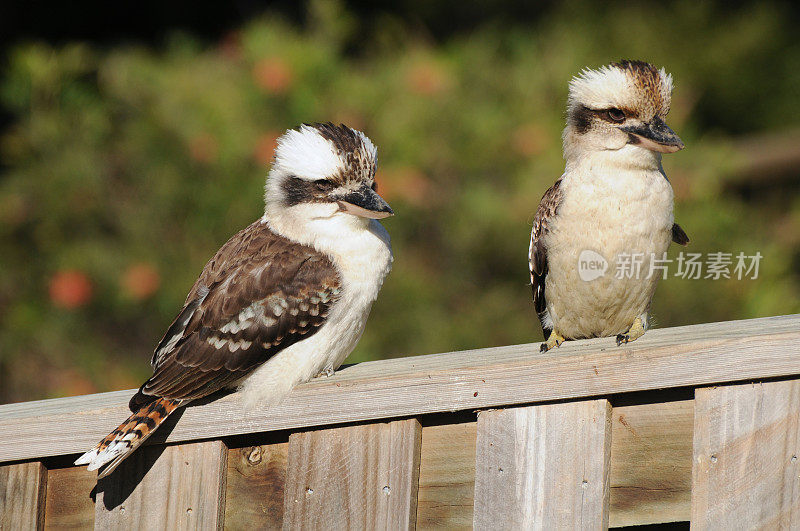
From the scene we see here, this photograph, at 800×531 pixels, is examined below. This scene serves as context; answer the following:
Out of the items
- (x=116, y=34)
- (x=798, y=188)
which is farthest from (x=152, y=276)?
(x=798, y=188)

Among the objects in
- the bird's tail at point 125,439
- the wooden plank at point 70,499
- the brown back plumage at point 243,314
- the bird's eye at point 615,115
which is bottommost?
the wooden plank at point 70,499

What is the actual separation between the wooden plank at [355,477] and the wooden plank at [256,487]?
87 millimetres

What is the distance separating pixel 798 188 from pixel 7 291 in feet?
24.1

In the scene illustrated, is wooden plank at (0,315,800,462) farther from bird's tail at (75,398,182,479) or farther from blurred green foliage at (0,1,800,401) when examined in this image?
blurred green foliage at (0,1,800,401)

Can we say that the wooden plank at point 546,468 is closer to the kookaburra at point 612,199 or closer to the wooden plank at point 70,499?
the wooden plank at point 70,499

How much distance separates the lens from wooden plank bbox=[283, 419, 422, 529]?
2.66 meters

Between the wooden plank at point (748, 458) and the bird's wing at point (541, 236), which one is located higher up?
the bird's wing at point (541, 236)

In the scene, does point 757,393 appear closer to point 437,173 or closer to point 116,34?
point 437,173

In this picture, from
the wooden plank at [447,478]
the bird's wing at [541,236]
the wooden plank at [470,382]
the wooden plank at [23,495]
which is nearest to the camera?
the wooden plank at [470,382]

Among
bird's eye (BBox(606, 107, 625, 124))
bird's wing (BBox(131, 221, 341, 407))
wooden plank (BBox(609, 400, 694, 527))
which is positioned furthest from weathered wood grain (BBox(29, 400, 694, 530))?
bird's eye (BBox(606, 107, 625, 124))

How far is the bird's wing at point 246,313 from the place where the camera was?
11.4 feet

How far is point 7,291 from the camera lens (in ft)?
22.9
